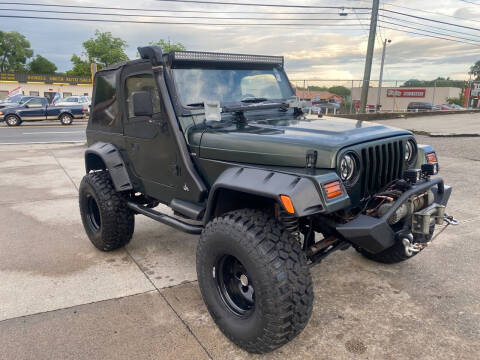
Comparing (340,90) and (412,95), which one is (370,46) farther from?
(412,95)

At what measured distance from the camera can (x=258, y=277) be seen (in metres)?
2.30

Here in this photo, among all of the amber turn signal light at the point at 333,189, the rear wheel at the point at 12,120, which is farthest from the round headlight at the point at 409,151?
the rear wheel at the point at 12,120

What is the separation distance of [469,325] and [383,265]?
1.09 metres

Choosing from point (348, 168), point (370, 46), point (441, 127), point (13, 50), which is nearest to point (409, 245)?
point (348, 168)

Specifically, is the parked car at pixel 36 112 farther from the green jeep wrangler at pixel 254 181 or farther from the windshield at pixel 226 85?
the windshield at pixel 226 85

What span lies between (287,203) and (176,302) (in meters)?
1.54

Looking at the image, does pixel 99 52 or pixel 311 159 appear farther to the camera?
pixel 99 52

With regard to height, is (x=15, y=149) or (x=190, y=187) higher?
(x=190, y=187)

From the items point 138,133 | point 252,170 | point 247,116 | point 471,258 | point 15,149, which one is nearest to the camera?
point 252,170

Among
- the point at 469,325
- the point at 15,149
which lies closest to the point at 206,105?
the point at 469,325

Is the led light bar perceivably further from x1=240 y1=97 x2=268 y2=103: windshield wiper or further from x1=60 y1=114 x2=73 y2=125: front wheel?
x1=60 y1=114 x2=73 y2=125: front wheel

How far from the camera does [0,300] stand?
3.20 metres

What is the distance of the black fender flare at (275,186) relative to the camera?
218 cm

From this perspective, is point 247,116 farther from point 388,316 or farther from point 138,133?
point 388,316
